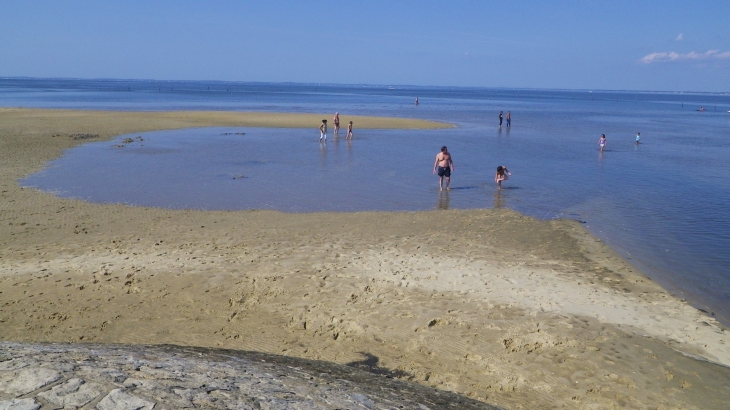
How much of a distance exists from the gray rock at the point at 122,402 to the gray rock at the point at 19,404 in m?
0.42

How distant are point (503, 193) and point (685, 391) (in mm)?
12559

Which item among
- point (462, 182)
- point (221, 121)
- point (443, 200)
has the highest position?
point (221, 121)

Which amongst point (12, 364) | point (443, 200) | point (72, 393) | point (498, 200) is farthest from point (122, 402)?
point (498, 200)

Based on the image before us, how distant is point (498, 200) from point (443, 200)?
1.80 meters

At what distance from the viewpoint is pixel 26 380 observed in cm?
439

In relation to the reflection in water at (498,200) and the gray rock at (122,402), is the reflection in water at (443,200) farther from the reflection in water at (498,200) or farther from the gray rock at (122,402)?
the gray rock at (122,402)

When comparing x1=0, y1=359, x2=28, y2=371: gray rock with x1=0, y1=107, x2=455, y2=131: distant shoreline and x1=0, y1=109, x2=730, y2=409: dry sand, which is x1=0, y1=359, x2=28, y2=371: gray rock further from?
x1=0, y1=107, x2=455, y2=131: distant shoreline

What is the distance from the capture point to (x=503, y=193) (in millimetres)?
18922

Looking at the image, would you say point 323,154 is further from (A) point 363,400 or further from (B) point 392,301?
(A) point 363,400

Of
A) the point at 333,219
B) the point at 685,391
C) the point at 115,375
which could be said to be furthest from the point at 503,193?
the point at 115,375

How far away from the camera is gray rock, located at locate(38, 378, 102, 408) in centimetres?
414

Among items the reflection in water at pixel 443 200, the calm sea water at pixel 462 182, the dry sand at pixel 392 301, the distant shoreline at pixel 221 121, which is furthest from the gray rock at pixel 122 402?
the distant shoreline at pixel 221 121

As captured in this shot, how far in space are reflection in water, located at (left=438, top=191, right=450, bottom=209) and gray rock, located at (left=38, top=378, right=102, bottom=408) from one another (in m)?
13.0

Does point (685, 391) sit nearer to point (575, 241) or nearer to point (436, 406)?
point (436, 406)
